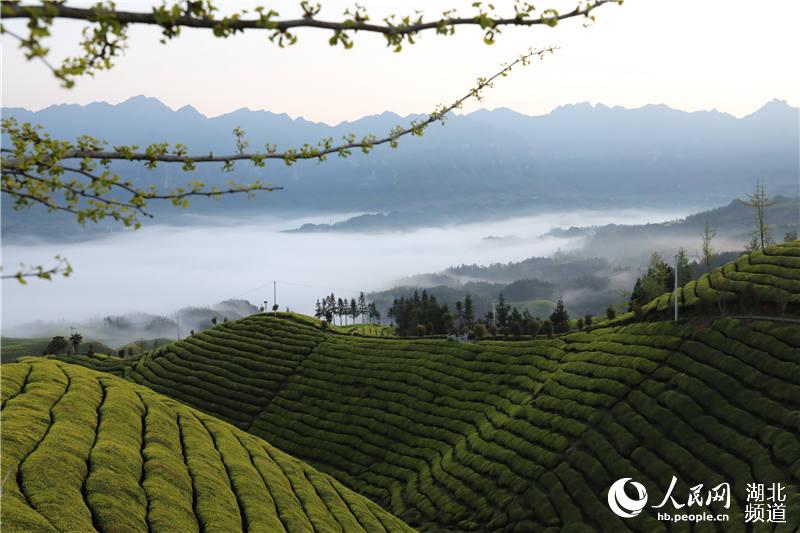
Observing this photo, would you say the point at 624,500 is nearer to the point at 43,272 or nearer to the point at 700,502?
the point at 700,502

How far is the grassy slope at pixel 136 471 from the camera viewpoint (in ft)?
94.3

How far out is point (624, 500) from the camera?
44.0 meters

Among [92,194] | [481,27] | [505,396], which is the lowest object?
[505,396]

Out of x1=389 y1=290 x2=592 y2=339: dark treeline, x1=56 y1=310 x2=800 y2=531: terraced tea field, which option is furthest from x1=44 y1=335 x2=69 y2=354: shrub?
x1=389 y1=290 x2=592 y2=339: dark treeline

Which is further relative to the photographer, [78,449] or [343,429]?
[343,429]

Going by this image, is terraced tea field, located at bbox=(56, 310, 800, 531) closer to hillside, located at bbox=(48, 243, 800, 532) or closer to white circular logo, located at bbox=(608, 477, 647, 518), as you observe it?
hillside, located at bbox=(48, 243, 800, 532)

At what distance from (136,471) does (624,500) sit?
30.1m

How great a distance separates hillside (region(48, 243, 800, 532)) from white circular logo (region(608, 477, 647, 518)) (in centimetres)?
75

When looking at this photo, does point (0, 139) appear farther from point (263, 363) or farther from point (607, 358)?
point (263, 363)

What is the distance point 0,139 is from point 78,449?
28950 mm

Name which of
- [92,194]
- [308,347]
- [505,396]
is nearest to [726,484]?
[505,396]

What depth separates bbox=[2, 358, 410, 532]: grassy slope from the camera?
94.3 feet

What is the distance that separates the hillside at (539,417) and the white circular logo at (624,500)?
748mm

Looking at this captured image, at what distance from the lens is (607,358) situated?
63.0m
